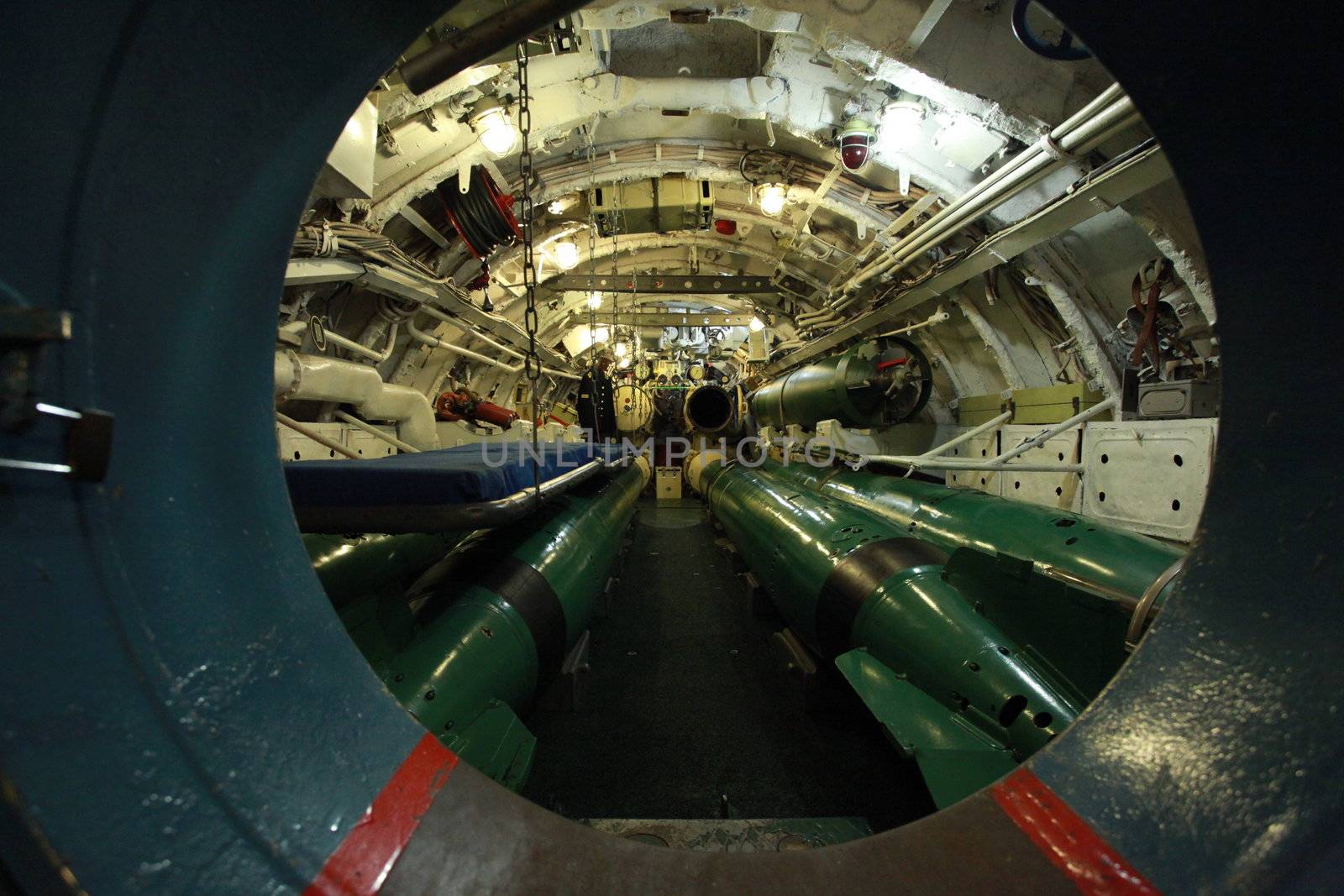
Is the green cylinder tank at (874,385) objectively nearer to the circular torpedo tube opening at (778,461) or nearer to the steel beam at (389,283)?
the circular torpedo tube opening at (778,461)

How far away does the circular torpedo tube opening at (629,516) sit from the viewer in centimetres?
59

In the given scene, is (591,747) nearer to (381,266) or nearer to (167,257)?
(167,257)

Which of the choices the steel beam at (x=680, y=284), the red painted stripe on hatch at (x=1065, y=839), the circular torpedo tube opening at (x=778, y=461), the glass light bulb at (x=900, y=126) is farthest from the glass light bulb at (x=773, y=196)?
the red painted stripe on hatch at (x=1065, y=839)

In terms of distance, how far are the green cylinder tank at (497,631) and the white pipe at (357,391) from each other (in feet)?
5.25

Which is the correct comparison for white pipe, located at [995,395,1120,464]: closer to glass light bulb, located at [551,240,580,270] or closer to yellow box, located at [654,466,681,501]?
glass light bulb, located at [551,240,580,270]

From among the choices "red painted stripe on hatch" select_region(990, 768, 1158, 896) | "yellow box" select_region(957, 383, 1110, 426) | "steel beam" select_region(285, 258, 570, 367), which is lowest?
"red painted stripe on hatch" select_region(990, 768, 1158, 896)

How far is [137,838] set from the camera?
0.52m

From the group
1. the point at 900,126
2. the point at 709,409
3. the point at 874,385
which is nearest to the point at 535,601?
the point at 874,385

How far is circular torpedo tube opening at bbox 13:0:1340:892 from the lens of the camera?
0.59 m

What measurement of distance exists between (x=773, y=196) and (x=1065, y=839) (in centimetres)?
501

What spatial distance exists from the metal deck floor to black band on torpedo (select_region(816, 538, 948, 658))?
1.51 ft

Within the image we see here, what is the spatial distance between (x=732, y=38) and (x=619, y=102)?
3.39ft

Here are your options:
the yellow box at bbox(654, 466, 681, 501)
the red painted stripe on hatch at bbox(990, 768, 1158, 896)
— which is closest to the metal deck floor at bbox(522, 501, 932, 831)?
the red painted stripe on hatch at bbox(990, 768, 1158, 896)

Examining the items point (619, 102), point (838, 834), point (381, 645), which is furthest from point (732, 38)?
point (838, 834)
